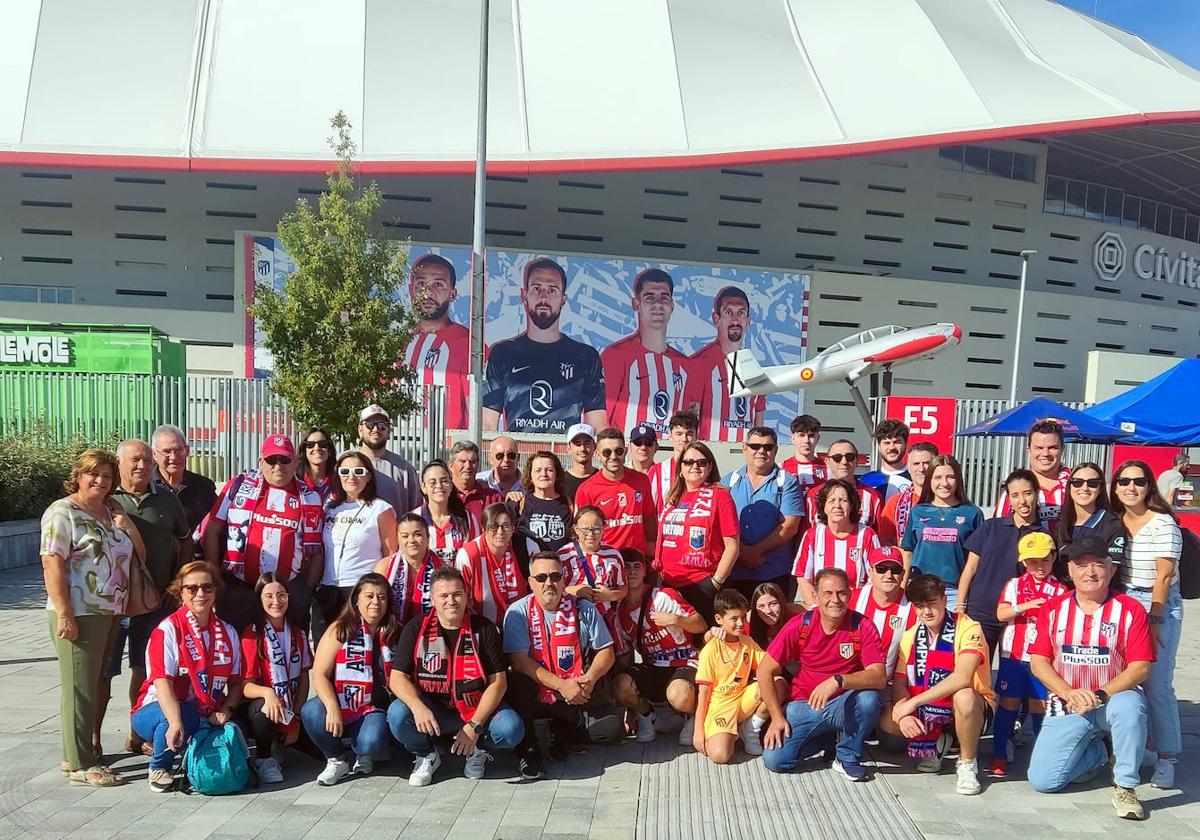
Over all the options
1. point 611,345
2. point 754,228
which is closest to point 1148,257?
point 754,228

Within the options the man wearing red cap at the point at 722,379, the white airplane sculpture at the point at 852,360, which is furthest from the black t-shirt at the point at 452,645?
the man wearing red cap at the point at 722,379

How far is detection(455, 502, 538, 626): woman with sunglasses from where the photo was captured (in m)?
4.52

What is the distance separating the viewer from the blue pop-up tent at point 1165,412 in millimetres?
10539

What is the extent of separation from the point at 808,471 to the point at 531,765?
2.92m

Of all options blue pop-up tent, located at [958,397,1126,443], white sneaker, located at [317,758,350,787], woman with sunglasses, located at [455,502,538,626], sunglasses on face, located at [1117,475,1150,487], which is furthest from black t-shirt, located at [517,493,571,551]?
blue pop-up tent, located at [958,397,1126,443]

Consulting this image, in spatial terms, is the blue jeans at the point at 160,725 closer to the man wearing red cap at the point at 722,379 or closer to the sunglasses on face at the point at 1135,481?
the sunglasses on face at the point at 1135,481

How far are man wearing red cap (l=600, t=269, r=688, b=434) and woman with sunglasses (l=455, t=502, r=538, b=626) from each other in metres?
19.2

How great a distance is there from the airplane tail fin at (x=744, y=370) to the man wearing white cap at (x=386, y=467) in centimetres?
1753

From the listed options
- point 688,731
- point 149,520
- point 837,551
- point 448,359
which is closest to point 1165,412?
point 837,551

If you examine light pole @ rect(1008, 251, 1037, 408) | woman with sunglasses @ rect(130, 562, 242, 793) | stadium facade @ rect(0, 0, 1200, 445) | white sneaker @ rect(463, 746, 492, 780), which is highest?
stadium facade @ rect(0, 0, 1200, 445)

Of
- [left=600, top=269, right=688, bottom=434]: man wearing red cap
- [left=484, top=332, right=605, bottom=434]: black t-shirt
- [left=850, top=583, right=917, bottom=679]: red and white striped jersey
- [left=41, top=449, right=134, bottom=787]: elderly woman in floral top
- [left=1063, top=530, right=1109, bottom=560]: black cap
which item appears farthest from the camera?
[left=600, top=269, right=688, bottom=434]: man wearing red cap

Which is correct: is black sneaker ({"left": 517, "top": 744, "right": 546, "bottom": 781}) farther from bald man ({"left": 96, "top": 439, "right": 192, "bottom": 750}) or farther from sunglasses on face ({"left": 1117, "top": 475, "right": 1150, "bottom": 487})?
sunglasses on face ({"left": 1117, "top": 475, "right": 1150, "bottom": 487})

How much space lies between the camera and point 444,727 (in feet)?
13.7

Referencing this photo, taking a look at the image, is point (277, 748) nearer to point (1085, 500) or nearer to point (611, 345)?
point (1085, 500)
